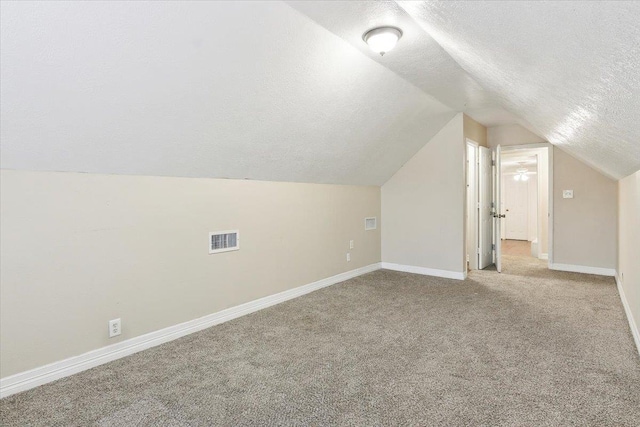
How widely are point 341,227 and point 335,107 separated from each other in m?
1.98

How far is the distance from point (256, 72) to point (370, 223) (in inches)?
134

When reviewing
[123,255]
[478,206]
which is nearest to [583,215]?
[478,206]

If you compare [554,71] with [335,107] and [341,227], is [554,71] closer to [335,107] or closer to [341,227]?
[335,107]

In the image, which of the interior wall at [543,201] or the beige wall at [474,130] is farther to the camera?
the interior wall at [543,201]

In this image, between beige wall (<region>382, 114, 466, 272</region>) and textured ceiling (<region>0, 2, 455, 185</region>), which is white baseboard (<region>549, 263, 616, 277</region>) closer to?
beige wall (<region>382, 114, 466, 272</region>)

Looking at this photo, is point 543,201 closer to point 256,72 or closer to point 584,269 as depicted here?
point 584,269

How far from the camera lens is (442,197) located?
4938mm

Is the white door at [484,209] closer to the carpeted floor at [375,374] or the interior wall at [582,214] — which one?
the interior wall at [582,214]

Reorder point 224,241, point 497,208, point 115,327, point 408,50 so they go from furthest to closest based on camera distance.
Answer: point 497,208 → point 224,241 → point 408,50 → point 115,327

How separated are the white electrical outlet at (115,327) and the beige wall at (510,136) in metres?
5.74

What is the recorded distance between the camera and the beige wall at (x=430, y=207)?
4.79m

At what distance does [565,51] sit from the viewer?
113 centimetres

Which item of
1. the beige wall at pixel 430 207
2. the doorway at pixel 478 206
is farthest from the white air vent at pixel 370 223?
the doorway at pixel 478 206

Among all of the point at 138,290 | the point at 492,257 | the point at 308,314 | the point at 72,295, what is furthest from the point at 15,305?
the point at 492,257
